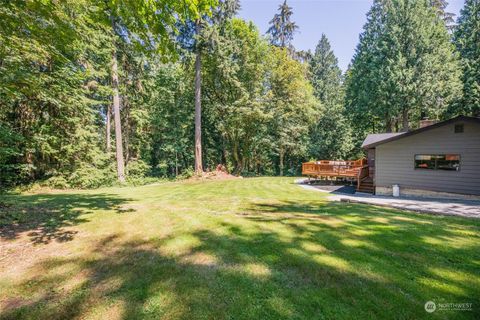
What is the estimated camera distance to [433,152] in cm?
1196

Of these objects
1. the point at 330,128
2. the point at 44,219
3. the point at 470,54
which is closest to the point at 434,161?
the point at 44,219

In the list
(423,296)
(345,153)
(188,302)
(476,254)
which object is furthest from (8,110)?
(345,153)

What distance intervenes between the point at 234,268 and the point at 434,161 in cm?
1330

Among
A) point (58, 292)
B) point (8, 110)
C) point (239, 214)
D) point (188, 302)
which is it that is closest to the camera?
point (188, 302)

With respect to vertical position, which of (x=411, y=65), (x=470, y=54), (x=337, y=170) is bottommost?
(x=337, y=170)

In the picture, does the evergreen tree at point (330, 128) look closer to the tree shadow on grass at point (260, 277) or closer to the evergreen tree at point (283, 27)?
the evergreen tree at point (283, 27)

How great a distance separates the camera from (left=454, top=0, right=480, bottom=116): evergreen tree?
72.2 ft

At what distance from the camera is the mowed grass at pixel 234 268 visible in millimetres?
2785

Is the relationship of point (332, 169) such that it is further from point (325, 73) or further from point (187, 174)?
point (325, 73)

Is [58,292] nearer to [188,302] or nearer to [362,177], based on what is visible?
[188,302]

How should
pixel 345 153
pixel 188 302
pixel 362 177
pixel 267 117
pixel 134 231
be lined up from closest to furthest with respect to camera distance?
pixel 188 302 < pixel 134 231 < pixel 362 177 < pixel 267 117 < pixel 345 153

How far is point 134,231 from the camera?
535 cm

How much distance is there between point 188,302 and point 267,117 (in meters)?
21.5

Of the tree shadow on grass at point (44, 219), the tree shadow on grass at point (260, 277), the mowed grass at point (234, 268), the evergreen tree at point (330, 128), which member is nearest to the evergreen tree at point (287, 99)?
the evergreen tree at point (330, 128)
